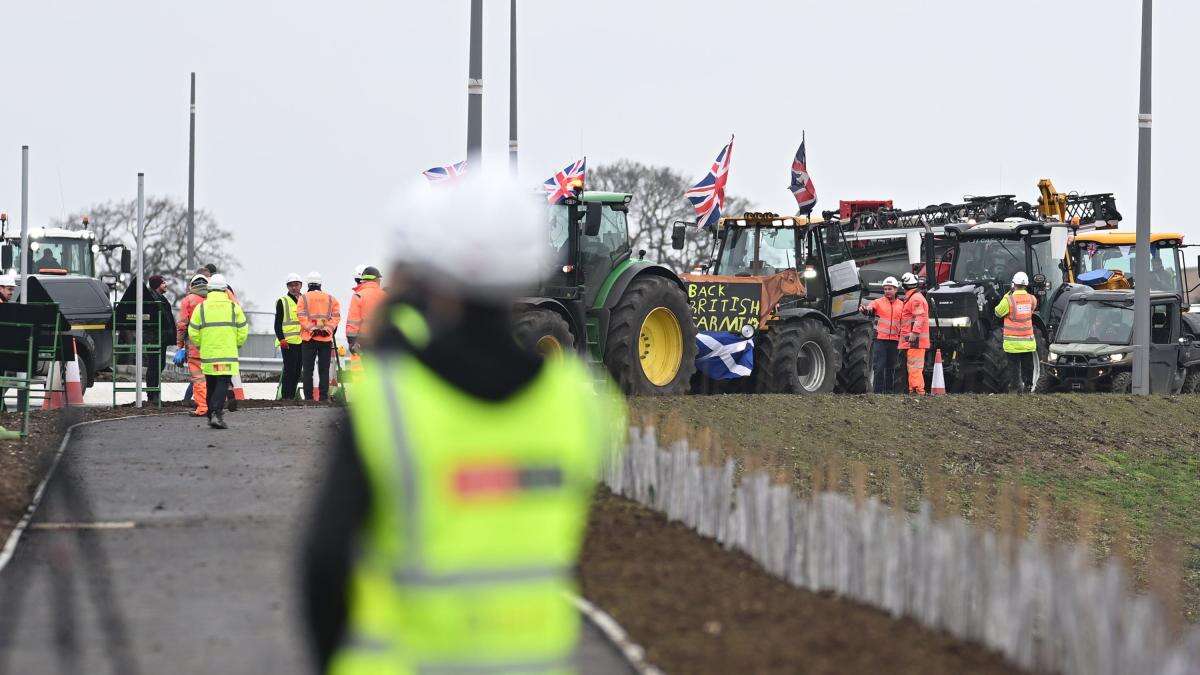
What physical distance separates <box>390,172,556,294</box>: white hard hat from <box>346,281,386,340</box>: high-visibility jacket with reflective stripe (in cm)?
1828

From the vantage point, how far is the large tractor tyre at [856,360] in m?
27.9

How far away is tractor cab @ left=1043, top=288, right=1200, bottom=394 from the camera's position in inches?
1211

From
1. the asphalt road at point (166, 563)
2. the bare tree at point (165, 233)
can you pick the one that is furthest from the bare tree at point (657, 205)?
the asphalt road at point (166, 563)

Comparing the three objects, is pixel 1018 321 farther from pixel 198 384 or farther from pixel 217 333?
pixel 217 333

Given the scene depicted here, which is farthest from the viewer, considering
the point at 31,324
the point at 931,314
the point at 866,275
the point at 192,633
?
the point at 866,275

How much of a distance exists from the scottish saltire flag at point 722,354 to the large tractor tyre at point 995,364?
22.6 ft

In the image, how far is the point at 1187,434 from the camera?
2561 centimetres

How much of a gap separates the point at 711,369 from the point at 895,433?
2.98 m

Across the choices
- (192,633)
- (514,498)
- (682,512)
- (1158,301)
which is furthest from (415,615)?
(1158,301)

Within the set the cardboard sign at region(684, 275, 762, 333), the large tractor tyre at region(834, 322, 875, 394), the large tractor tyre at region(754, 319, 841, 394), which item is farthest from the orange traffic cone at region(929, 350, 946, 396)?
the cardboard sign at region(684, 275, 762, 333)

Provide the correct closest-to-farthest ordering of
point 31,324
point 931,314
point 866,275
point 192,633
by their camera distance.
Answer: point 192,633, point 31,324, point 931,314, point 866,275

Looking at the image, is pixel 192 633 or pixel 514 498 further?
pixel 192 633

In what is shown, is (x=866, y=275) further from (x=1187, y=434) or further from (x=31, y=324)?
(x=31, y=324)

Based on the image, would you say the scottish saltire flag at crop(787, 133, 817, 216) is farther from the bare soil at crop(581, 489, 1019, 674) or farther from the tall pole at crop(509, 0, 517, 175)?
the bare soil at crop(581, 489, 1019, 674)
